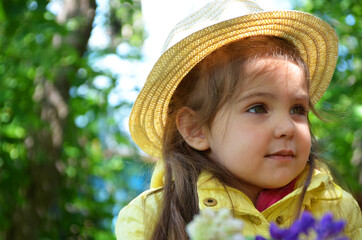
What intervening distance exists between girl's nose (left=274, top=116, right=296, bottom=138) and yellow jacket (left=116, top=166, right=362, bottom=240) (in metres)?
0.23

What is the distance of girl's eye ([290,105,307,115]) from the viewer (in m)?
2.03

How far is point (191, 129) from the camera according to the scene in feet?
7.23

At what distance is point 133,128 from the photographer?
240 centimetres

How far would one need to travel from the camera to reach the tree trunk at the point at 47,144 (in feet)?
15.4

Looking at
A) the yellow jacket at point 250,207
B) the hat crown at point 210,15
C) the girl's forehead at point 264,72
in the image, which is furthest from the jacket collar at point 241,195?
the hat crown at point 210,15

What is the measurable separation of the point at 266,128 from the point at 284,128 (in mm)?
64

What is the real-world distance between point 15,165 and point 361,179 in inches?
115

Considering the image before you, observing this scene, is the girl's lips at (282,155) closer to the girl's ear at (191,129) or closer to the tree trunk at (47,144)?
the girl's ear at (191,129)

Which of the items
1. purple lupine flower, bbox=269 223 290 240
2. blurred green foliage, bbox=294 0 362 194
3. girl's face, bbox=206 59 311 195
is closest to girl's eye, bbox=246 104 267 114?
girl's face, bbox=206 59 311 195

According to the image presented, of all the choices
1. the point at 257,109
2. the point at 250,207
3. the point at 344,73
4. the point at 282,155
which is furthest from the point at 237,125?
the point at 344,73

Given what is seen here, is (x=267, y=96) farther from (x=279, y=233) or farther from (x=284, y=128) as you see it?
(x=279, y=233)

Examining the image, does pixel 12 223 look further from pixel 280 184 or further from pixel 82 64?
pixel 280 184

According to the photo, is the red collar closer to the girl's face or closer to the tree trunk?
the girl's face

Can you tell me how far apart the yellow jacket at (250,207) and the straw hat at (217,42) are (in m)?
0.37
